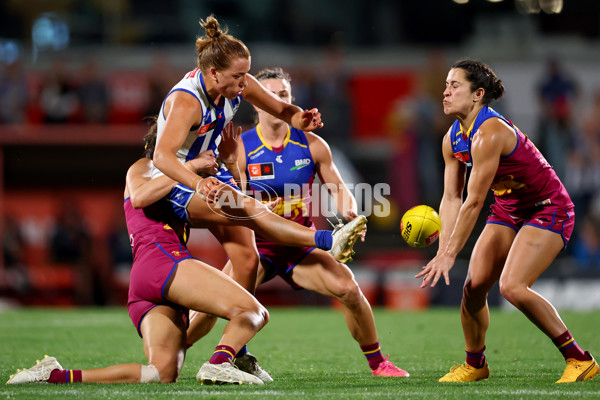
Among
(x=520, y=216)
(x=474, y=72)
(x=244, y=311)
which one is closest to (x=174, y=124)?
(x=244, y=311)

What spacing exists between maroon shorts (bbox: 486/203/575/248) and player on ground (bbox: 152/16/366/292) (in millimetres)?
1098

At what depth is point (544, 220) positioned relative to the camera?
18.5 ft

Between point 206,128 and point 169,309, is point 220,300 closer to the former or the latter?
point 169,309

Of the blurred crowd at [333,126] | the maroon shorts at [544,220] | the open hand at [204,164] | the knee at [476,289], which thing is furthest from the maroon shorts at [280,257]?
the blurred crowd at [333,126]

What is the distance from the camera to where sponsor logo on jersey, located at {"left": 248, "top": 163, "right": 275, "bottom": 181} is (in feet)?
22.0

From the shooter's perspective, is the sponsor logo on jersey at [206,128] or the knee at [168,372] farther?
the sponsor logo on jersey at [206,128]

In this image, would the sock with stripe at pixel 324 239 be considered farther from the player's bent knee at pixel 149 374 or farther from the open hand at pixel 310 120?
the player's bent knee at pixel 149 374

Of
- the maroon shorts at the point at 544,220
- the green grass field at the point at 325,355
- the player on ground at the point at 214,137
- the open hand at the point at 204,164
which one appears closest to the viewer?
the green grass field at the point at 325,355

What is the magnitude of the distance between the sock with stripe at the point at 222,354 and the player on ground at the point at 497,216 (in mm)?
1319

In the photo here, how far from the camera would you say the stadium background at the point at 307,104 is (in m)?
14.7

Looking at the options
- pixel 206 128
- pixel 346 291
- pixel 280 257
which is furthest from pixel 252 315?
pixel 206 128

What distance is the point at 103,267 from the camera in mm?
15852

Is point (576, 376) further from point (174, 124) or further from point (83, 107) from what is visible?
point (83, 107)

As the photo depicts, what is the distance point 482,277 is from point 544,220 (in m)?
0.58
